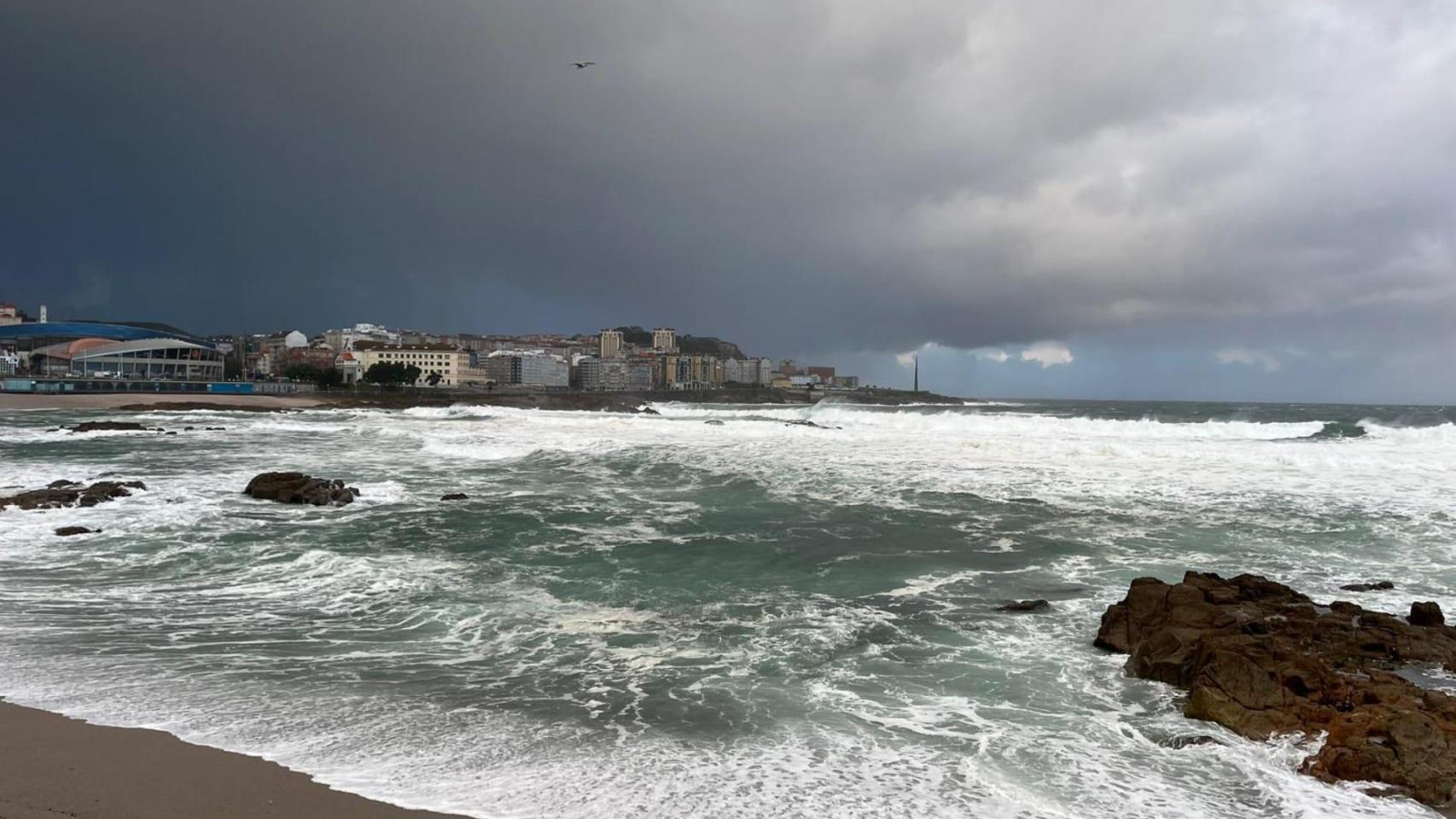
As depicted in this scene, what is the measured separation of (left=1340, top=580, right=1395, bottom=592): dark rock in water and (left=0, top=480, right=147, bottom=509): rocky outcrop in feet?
66.1

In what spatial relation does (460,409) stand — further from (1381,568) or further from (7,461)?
(1381,568)

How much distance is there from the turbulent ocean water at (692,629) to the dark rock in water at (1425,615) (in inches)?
56.6

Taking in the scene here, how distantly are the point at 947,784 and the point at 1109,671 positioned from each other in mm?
3082

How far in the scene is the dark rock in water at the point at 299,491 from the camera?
15.9 m

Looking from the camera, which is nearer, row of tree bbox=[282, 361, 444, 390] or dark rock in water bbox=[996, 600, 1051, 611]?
dark rock in water bbox=[996, 600, 1051, 611]

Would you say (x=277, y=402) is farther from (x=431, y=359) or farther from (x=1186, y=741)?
(x=1186, y=741)

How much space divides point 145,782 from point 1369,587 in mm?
12555

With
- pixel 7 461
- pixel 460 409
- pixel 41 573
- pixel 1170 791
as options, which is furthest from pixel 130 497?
pixel 460 409

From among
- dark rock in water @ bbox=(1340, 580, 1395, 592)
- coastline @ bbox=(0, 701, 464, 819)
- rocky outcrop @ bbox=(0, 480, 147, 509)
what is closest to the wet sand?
rocky outcrop @ bbox=(0, 480, 147, 509)

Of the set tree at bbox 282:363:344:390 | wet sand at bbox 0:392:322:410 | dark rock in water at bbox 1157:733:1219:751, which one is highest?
tree at bbox 282:363:344:390

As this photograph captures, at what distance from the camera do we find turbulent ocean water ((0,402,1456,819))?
15.7ft

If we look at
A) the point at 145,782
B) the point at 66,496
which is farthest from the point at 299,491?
the point at 145,782

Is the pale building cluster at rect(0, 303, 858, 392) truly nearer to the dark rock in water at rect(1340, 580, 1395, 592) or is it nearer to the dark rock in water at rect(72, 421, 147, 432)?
the dark rock in water at rect(72, 421, 147, 432)

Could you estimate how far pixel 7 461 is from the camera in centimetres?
2212
